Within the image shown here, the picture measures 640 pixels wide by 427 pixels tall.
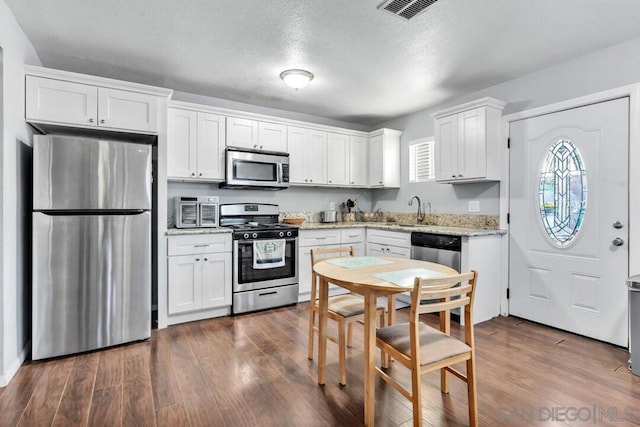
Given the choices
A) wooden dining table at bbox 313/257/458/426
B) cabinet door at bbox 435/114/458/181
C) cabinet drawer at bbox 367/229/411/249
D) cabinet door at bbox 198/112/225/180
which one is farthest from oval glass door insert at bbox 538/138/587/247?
cabinet door at bbox 198/112/225/180

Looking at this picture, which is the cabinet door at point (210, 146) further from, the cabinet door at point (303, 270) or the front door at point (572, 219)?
the front door at point (572, 219)

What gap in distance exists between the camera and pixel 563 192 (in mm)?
3053

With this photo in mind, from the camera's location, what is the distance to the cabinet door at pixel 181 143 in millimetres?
3488

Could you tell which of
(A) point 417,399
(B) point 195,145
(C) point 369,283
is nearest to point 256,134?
(B) point 195,145

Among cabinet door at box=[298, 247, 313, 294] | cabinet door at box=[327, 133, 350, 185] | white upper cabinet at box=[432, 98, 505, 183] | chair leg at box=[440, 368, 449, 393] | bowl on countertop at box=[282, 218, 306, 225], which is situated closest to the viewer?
chair leg at box=[440, 368, 449, 393]

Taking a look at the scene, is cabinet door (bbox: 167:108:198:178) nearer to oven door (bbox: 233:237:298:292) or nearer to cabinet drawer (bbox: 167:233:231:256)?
cabinet drawer (bbox: 167:233:231:256)

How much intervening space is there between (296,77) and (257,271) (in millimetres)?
2091

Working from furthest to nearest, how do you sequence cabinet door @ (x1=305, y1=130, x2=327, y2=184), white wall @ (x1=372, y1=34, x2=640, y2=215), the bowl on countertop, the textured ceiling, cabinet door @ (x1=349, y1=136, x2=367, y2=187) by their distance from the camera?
cabinet door @ (x1=349, y1=136, x2=367, y2=187) → cabinet door @ (x1=305, y1=130, x2=327, y2=184) → the bowl on countertop → white wall @ (x1=372, y1=34, x2=640, y2=215) → the textured ceiling

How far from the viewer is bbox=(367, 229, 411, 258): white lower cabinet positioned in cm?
380

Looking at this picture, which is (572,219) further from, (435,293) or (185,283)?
(185,283)

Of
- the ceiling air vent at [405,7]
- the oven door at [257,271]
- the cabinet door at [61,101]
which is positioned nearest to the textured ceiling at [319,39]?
the ceiling air vent at [405,7]

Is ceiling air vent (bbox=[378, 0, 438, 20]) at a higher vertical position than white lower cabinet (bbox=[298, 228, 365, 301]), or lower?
higher

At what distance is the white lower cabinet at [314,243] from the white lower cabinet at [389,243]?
18 centimetres

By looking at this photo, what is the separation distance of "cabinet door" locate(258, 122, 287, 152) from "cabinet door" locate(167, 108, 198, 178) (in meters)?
0.79
